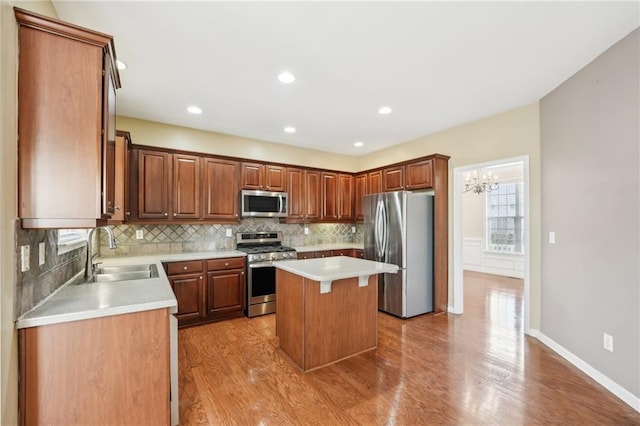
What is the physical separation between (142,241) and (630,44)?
17.3 feet

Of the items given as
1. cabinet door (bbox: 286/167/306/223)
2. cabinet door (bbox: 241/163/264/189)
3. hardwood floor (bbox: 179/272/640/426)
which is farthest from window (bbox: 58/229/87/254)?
cabinet door (bbox: 286/167/306/223)

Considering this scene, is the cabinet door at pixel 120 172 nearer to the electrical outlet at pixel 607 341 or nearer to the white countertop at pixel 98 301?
the white countertop at pixel 98 301

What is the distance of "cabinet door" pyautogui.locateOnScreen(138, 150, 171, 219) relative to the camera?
11.9 feet

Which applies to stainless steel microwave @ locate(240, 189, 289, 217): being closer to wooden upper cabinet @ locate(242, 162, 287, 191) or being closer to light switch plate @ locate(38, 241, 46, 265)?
wooden upper cabinet @ locate(242, 162, 287, 191)

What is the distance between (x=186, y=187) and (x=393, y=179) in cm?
318

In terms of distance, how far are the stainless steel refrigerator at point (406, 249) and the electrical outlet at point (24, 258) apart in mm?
3648

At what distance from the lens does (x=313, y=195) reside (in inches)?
201

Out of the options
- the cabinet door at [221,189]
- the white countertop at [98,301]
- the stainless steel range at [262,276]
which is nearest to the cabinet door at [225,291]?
the stainless steel range at [262,276]

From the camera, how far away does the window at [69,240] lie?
2.04 m

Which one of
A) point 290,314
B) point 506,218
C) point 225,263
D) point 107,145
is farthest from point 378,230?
point 506,218

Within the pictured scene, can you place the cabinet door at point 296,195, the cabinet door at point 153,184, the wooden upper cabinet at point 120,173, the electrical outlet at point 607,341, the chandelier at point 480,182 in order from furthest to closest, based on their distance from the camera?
the chandelier at point 480,182 < the cabinet door at point 296,195 < the cabinet door at point 153,184 < the wooden upper cabinet at point 120,173 < the electrical outlet at point 607,341

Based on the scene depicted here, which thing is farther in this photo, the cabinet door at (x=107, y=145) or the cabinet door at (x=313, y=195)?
the cabinet door at (x=313, y=195)

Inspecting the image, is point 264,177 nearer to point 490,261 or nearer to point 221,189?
point 221,189

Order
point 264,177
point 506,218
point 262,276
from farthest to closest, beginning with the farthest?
point 506,218
point 264,177
point 262,276
